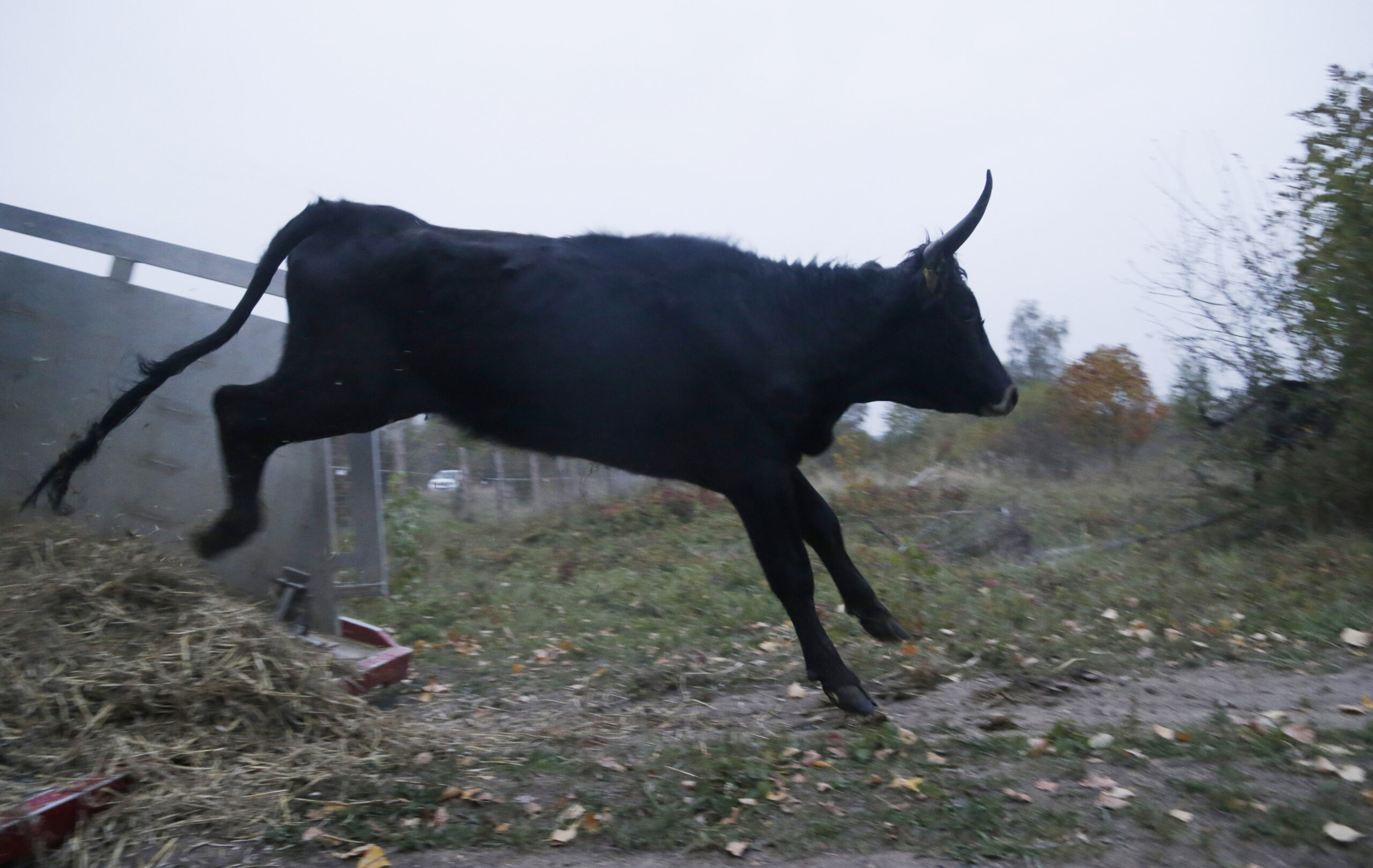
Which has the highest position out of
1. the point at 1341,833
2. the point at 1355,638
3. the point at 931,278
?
the point at 931,278

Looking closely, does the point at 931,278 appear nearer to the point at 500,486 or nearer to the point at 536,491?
the point at 536,491

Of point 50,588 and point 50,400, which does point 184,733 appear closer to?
point 50,588

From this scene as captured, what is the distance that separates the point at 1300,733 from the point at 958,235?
2.49m

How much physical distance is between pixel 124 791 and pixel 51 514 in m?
2.13

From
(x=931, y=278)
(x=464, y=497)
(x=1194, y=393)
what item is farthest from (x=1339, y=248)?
(x=464, y=497)

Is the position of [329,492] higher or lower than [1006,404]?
lower

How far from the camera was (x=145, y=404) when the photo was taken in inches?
199

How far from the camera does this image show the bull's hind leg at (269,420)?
4.46 metres

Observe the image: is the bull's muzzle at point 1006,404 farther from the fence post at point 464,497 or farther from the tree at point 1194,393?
the fence post at point 464,497

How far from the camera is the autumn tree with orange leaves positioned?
627 inches

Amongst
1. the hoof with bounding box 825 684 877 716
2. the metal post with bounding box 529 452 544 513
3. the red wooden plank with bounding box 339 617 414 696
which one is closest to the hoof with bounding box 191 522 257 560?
the red wooden plank with bounding box 339 617 414 696

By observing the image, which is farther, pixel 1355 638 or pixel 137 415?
pixel 137 415

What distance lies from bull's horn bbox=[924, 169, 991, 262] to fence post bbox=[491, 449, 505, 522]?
28.5 ft

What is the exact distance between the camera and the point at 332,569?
5.13m
